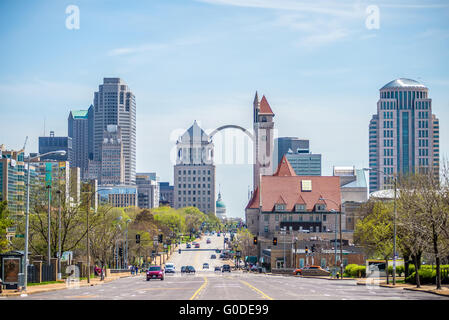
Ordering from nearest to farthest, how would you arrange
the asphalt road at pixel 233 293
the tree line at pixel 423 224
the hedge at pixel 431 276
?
the asphalt road at pixel 233 293
the tree line at pixel 423 224
the hedge at pixel 431 276

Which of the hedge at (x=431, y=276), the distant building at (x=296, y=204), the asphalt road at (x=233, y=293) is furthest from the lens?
the distant building at (x=296, y=204)

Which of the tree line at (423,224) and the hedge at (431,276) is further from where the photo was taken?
the hedge at (431,276)

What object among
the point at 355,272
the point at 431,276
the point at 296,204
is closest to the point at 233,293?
the point at 431,276

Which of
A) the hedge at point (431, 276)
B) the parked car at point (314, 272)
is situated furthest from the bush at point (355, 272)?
the hedge at point (431, 276)

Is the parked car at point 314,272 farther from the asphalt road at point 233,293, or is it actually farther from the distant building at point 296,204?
the distant building at point 296,204

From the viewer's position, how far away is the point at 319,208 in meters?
163

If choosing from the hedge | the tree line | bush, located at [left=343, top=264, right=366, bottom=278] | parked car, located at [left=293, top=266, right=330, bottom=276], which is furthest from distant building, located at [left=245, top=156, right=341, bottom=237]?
the hedge

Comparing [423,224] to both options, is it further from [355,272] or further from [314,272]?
[314,272]

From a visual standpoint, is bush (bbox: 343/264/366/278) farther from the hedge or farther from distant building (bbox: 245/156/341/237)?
distant building (bbox: 245/156/341/237)

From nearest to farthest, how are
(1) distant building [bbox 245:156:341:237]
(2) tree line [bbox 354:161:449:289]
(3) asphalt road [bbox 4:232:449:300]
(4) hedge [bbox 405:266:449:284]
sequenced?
1. (3) asphalt road [bbox 4:232:449:300]
2. (2) tree line [bbox 354:161:449:289]
3. (4) hedge [bbox 405:266:449:284]
4. (1) distant building [bbox 245:156:341:237]

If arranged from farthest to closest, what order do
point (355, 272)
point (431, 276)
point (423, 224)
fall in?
point (355, 272), point (431, 276), point (423, 224)

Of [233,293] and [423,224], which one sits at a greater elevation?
[423,224]
